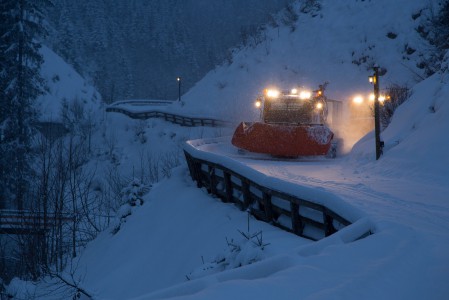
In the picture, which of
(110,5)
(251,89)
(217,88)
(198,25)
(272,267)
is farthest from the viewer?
(198,25)

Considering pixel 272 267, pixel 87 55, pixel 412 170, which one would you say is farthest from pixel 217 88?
pixel 87 55

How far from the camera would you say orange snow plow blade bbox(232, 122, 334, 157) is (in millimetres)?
15208

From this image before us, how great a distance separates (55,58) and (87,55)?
3270 centimetres

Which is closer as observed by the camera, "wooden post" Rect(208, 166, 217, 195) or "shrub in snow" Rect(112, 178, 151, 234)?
"wooden post" Rect(208, 166, 217, 195)

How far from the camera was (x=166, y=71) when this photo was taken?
328ft

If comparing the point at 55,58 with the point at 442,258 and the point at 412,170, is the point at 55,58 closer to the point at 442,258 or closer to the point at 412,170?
the point at 412,170

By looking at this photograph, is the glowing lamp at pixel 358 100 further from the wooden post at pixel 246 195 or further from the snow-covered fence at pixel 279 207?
the wooden post at pixel 246 195

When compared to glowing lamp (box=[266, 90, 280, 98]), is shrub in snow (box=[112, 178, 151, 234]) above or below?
below

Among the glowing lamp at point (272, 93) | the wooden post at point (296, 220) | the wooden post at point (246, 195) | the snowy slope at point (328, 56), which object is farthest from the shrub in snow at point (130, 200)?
the snowy slope at point (328, 56)

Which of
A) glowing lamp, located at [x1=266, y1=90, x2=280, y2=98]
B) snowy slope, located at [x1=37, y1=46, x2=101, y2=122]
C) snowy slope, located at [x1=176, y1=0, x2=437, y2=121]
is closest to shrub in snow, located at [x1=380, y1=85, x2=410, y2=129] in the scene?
glowing lamp, located at [x1=266, y1=90, x2=280, y2=98]

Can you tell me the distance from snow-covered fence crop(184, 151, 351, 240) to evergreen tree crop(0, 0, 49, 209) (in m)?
15.5

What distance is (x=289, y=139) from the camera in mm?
15414

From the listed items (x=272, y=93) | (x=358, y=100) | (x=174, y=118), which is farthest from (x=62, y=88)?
(x=272, y=93)

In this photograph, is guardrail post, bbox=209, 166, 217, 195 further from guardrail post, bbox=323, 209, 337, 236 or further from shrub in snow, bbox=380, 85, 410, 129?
shrub in snow, bbox=380, 85, 410, 129
